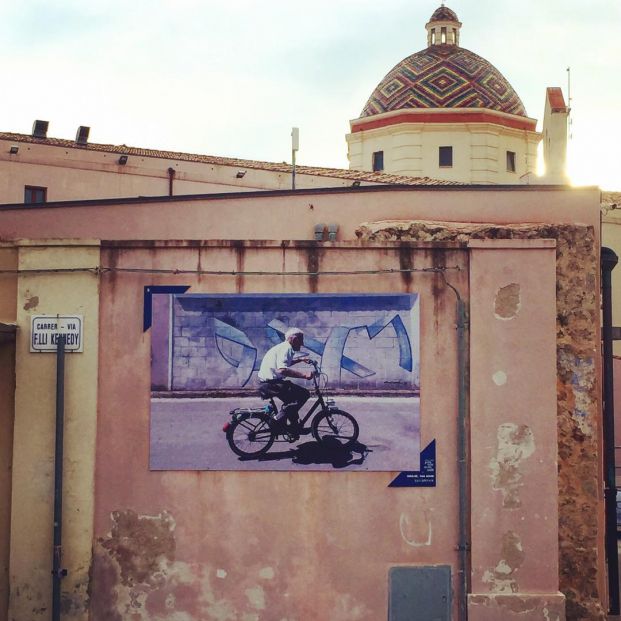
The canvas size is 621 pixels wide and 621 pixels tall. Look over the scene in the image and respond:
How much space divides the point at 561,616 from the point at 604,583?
1399 millimetres

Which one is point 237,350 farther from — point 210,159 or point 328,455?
point 210,159

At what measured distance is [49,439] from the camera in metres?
10.6

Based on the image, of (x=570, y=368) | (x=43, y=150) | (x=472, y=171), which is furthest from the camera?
(x=472, y=171)

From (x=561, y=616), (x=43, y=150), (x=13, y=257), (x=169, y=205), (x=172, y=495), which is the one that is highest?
(x=43, y=150)

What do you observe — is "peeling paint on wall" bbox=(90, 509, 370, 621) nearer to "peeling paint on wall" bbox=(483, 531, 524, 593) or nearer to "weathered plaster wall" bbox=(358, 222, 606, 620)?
"peeling paint on wall" bbox=(483, 531, 524, 593)

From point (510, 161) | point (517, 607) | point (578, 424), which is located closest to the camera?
point (517, 607)

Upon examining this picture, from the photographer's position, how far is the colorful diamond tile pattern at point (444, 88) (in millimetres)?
37688

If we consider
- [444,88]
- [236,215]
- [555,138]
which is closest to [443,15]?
[444,88]

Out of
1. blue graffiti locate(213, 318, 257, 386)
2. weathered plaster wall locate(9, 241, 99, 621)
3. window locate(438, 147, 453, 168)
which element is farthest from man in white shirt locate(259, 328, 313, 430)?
window locate(438, 147, 453, 168)

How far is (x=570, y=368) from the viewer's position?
11.0 metres

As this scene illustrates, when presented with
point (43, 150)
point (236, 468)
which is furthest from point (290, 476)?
point (43, 150)

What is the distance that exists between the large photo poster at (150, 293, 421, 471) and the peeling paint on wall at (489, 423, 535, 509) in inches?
31.2

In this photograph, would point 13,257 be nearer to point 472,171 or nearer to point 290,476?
point 290,476

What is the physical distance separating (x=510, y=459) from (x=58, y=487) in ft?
14.2
